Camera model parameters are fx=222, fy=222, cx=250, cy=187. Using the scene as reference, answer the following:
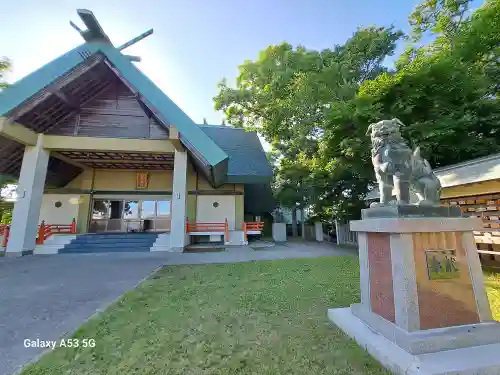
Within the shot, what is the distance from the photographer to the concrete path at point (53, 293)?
2388 mm

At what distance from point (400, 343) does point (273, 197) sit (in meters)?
13.3

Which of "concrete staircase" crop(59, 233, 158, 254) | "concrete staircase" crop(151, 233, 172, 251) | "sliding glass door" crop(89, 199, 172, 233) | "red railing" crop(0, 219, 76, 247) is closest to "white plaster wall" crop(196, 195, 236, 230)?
"sliding glass door" crop(89, 199, 172, 233)

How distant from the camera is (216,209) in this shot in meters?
12.4

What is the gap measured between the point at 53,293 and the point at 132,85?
719 cm

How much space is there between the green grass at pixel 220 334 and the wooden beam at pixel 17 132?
300 inches

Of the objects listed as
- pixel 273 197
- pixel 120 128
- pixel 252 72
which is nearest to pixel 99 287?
pixel 120 128

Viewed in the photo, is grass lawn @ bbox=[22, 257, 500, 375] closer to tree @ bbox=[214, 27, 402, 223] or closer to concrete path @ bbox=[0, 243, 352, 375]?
concrete path @ bbox=[0, 243, 352, 375]

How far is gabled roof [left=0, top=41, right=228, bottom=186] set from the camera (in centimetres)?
729

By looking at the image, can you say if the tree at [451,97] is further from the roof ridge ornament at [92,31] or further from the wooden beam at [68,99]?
the wooden beam at [68,99]

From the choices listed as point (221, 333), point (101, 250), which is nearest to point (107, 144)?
point (101, 250)

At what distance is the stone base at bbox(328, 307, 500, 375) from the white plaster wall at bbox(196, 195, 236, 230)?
1032 centimetres

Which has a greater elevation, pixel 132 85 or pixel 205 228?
pixel 132 85

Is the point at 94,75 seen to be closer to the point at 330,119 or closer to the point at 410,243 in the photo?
the point at 330,119

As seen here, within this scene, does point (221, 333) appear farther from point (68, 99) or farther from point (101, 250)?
point (68, 99)
